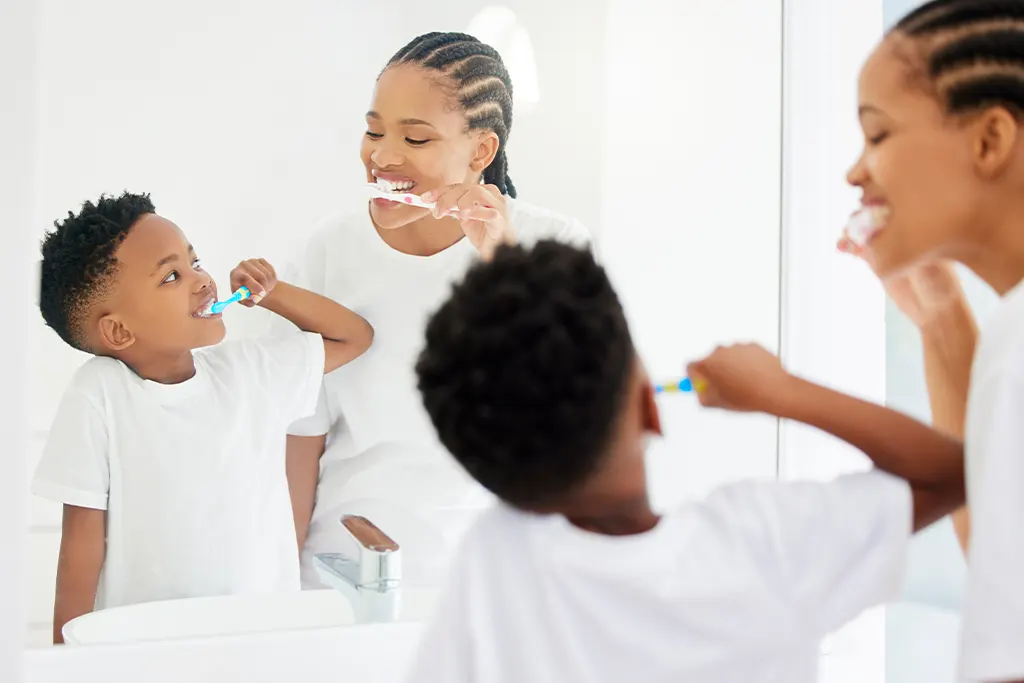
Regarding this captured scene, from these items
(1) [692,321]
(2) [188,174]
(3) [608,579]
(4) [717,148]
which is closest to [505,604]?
(3) [608,579]

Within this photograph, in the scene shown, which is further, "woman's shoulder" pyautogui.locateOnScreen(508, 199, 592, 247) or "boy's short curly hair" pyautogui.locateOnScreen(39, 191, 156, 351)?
"woman's shoulder" pyautogui.locateOnScreen(508, 199, 592, 247)

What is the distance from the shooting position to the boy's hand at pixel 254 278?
1209mm

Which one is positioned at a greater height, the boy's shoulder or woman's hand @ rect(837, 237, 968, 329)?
woman's hand @ rect(837, 237, 968, 329)

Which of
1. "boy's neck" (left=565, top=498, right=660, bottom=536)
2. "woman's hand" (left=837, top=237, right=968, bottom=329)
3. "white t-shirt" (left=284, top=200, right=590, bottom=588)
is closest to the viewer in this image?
"boy's neck" (left=565, top=498, right=660, bottom=536)

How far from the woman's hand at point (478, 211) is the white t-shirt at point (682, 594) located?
2.04ft

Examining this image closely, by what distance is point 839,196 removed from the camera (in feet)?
5.23

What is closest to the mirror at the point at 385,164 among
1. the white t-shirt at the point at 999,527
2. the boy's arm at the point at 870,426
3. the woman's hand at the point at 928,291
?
the woman's hand at the point at 928,291

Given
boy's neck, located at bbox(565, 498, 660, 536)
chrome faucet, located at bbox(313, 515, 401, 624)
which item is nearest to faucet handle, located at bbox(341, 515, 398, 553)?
chrome faucet, located at bbox(313, 515, 401, 624)

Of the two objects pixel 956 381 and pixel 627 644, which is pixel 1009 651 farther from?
pixel 956 381

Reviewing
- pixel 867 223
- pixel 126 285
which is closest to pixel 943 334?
pixel 867 223

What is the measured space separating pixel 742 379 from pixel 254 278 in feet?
2.04

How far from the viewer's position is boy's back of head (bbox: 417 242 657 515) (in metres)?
0.71

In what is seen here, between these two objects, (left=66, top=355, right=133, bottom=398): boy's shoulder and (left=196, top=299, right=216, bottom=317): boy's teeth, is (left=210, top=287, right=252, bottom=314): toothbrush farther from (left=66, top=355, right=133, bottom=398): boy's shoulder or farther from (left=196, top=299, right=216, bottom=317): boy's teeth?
(left=66, top=355, right=133, bottom=398): boy's shoulder

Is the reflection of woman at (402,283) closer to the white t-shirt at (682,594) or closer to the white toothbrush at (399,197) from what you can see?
the white toothbrush at (399,197)
